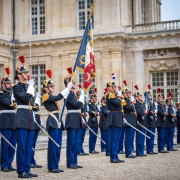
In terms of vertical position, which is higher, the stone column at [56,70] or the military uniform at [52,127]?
the stone column at [56,70]

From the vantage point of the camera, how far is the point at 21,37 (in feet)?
78.2

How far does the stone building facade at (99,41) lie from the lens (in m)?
21.1

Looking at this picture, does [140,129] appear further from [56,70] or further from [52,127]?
[56,70]

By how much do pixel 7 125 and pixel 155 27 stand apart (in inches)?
575

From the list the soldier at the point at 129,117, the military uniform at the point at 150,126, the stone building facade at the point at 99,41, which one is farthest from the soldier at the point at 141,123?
the stone building facade at the point at 99,41

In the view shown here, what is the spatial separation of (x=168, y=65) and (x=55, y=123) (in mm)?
14312

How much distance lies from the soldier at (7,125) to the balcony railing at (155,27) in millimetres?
14066

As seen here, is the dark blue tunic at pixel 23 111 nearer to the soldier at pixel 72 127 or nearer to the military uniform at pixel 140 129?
the soldier at pixel 72 127

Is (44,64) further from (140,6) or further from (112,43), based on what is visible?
(140,6)

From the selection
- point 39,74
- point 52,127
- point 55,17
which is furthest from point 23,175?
point 55,17

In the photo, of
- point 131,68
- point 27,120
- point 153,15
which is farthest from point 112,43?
point 27,120

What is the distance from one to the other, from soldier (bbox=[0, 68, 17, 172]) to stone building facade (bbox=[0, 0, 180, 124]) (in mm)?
12791

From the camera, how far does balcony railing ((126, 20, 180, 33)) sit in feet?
68.1

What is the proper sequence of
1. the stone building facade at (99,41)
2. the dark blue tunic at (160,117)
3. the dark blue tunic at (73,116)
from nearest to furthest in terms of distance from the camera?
1. the dark blue tunic at (73,116)
2. the dark blue tunic at (160,117)
3. the stone building facade at (99,41)
